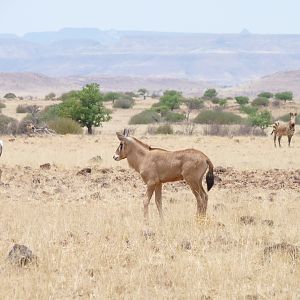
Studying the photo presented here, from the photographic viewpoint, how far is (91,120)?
4444 cm

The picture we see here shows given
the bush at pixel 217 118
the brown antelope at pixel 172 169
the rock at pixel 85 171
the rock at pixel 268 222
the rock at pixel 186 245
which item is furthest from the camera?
the bush at pixel 217 118

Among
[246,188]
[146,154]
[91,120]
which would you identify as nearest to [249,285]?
[146,154]

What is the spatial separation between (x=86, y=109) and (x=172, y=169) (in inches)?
1296

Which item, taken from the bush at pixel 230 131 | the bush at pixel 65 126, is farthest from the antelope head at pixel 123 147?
the bush at pixel 230 131

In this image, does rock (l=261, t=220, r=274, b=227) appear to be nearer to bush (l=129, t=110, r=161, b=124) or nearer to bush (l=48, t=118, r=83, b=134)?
bush (l=48, t=118, r=83, b=134)

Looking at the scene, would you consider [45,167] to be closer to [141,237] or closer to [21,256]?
[141,237]

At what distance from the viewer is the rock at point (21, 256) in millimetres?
8242

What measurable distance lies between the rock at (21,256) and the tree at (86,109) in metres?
36.1

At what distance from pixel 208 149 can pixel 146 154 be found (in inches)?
702

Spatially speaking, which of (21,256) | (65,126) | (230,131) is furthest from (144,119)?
(21,256)

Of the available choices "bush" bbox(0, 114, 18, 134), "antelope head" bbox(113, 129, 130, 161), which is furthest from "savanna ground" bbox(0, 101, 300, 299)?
"bush" bbox(0, 114, 18, 134)

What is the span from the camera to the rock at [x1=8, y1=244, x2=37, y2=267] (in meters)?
8.24

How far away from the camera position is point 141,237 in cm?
996

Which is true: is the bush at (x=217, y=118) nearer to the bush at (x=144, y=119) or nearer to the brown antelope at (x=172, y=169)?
the bush at (x=144, y=119)
